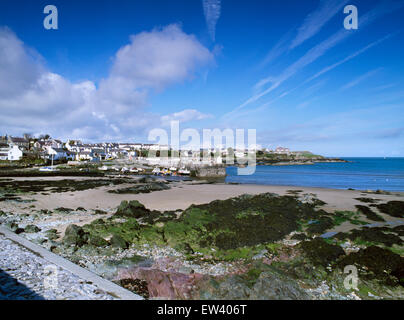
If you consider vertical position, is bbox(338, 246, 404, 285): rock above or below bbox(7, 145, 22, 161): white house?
below

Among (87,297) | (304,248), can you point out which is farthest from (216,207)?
(87,297)

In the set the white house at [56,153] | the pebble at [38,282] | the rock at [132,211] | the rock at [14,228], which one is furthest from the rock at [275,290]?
the white house at [56,153]

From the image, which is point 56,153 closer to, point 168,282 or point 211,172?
point 211,172

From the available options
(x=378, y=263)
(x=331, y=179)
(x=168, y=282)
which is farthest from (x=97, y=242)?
(x=331, y=179)

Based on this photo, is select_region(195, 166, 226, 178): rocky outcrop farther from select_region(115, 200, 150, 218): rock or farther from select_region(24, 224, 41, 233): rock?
select_region(24, 224, 41, 233): rock

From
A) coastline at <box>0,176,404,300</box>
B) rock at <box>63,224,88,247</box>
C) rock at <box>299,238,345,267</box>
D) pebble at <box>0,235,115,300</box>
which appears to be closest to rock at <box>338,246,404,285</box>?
coastline at <box>0,176,404,300</box>

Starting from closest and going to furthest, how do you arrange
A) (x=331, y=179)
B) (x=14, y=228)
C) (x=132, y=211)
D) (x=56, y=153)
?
(x=14, y=228) < (x=132, y=211) < (x=331, y=179) < (x=56, y=153)

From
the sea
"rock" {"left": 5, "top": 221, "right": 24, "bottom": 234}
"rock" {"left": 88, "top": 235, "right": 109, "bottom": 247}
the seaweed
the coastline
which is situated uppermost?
"rock" {"left": 5, "top": 221, "right": 24, "bottom": 234}

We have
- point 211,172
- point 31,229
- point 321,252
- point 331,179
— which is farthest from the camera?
point 211,172
